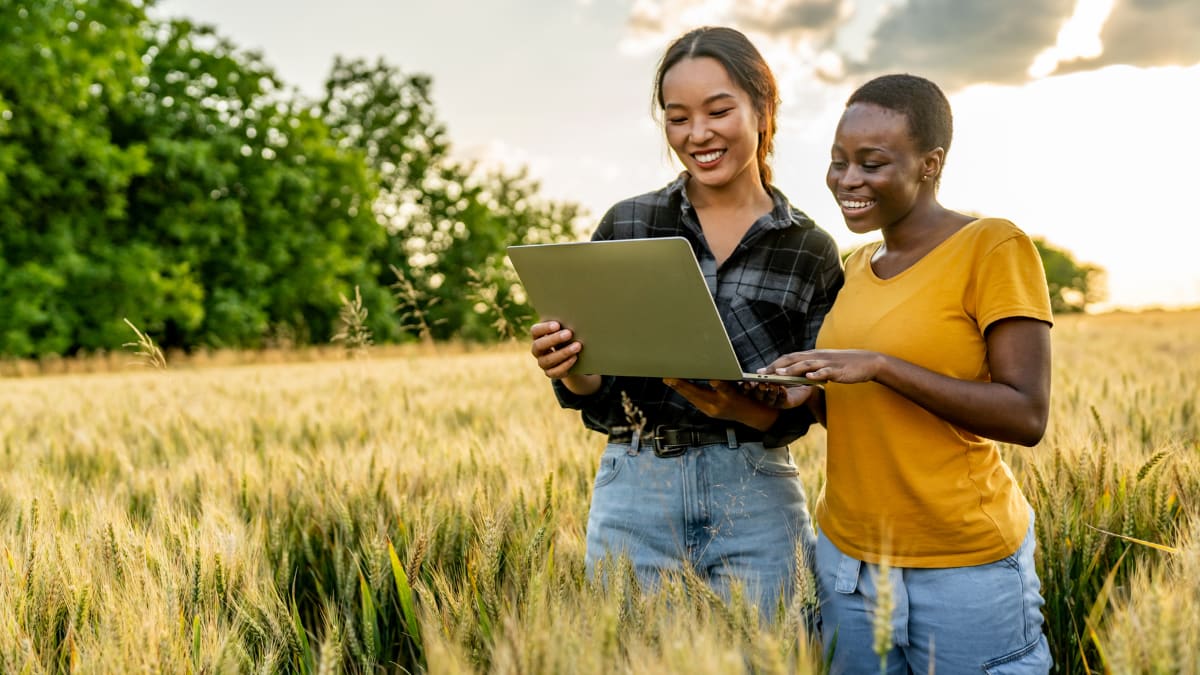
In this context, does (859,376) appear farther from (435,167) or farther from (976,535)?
(435,167)

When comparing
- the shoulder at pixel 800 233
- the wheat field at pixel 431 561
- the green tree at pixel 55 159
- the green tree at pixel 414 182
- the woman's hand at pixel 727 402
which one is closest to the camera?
the wheat field at pixel 431 561

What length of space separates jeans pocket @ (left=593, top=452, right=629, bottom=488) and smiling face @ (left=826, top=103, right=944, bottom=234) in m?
0.78

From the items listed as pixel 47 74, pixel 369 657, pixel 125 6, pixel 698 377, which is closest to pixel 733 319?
pixel 698 377

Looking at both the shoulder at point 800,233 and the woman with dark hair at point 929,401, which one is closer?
the woman with dark hair at point 929,401

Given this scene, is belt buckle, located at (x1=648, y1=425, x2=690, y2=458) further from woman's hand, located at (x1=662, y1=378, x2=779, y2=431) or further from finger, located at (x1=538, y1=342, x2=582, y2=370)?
finger, located at (x1=538, y1=342, x2=582, y2=370)

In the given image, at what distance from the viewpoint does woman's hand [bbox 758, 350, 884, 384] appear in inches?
56.8

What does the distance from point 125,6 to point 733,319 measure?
23.9 m

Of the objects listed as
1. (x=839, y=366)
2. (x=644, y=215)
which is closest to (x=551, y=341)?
(x=644, y=215)

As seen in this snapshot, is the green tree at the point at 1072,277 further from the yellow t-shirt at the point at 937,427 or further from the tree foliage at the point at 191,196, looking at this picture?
the yellow t-shirt at the point at 937,427

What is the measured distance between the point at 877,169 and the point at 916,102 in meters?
0.14

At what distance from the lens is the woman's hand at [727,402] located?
1.76m

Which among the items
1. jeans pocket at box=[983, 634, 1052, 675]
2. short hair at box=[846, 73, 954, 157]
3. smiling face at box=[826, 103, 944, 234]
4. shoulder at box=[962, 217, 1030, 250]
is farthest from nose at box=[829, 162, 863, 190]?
jeans pocket at box=[983, 634, 1052, 675]

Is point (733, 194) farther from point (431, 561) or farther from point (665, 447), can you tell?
point (431, 561)

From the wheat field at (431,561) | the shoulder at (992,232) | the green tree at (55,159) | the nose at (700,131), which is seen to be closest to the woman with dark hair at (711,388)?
the nose at (700,131)
